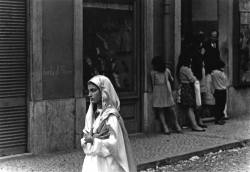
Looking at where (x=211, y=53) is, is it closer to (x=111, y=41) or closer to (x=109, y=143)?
(x=111, y=41)

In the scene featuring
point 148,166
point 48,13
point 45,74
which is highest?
point 48,13

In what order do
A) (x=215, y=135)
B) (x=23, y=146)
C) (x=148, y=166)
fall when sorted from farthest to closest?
(x=215, y=135)
(x=23, y=146)
(x=148, y=166)

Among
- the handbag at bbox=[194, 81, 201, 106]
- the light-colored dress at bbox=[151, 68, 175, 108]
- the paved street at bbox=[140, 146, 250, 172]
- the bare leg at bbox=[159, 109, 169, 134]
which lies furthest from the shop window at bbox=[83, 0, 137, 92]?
the paved street at bbox=[140, 146, 250, 172]

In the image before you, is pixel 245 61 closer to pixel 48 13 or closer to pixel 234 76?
pixel 234 76

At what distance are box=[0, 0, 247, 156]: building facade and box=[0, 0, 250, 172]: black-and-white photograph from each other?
0.06ft

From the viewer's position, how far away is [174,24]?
13.2m

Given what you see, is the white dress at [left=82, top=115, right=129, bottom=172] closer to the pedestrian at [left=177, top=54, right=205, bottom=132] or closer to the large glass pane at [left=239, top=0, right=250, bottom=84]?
the pedestrian at [left=177, top=54, right=205, bottom=132]

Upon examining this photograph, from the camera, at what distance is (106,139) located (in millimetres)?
4926

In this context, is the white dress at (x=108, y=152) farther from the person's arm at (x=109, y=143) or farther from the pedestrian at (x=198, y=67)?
the pedestrian at (x=198, y=67)

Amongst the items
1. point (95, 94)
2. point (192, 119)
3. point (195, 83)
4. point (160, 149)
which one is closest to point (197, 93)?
point (195, 83)

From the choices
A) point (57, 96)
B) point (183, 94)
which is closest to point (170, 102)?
point (183, 94)

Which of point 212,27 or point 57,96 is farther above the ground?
point 212,27

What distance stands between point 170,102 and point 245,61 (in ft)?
14.0

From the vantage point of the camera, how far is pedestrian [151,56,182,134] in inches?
486
